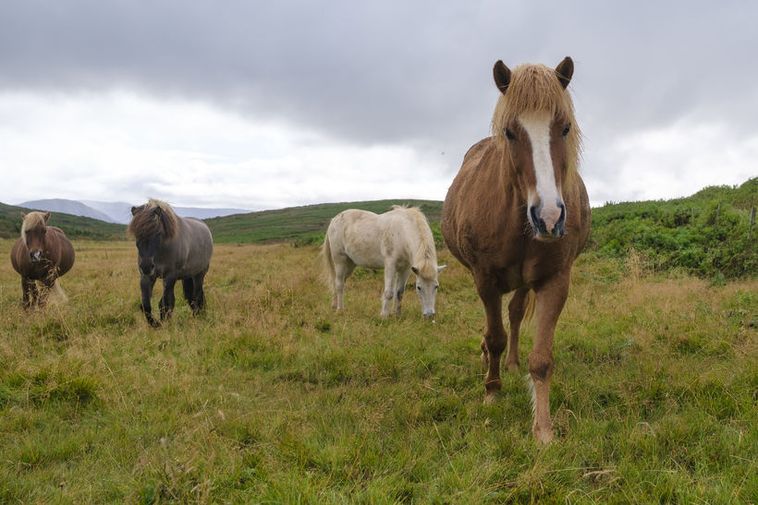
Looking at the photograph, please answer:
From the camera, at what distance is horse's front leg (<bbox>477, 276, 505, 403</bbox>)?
404 centimetres

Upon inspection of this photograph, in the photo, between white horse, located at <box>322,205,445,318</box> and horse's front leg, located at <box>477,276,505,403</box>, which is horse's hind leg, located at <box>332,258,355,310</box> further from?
horse's front leg, located at <box>477,276,505,403</box>

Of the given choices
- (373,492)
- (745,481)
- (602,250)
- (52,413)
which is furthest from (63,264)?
(602,250)

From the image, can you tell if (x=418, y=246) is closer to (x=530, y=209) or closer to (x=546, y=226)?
(x=530, y=209)

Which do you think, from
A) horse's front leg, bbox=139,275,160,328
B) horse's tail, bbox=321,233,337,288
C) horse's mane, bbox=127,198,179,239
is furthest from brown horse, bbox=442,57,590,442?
horse's tail, bbox=321,233,337,288

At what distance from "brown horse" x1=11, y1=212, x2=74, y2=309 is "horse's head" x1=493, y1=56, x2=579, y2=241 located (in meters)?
8.05

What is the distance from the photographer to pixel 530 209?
271 centimetres

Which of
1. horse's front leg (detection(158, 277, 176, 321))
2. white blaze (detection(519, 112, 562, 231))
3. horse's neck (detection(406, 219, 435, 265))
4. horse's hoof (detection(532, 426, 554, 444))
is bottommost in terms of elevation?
horse's hoof (detection(532, 426, 554, 444))

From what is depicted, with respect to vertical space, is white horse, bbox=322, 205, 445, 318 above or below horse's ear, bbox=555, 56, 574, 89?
below

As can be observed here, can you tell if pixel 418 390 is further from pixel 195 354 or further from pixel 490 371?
pixel 195 354

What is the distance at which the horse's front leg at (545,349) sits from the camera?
129 inches

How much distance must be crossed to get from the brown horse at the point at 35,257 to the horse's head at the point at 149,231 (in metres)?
2.13

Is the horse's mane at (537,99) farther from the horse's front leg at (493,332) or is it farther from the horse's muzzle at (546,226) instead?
the horse's front leg at (493,332)

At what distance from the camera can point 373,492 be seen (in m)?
2.39

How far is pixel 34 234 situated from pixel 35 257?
629 mm
